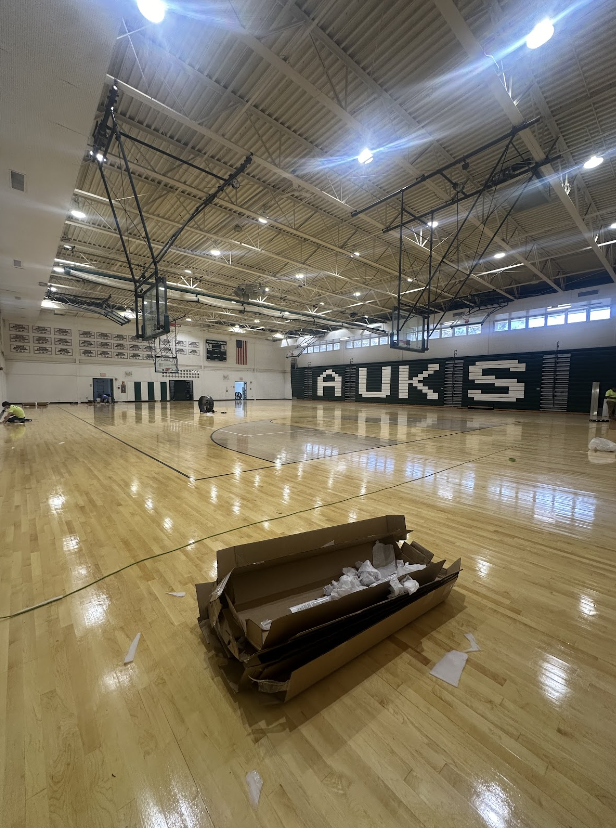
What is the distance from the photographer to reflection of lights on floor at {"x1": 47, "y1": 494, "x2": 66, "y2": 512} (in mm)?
3242

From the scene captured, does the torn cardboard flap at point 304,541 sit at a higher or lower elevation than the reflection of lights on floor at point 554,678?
higher

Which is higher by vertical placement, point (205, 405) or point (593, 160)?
point (593, 160)

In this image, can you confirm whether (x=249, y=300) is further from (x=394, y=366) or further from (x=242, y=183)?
(x=394, y=366)

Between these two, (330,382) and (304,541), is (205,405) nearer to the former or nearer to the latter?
(304,541)

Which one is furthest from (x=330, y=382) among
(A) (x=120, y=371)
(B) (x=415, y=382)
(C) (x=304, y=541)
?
(C) (x=304, y=541)

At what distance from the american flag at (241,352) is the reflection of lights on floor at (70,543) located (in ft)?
81.0

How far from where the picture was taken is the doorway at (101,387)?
2055 cm

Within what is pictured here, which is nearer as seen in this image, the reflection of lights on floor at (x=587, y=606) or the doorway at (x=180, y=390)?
the reflection of lights on floor at (x=587, y=606)

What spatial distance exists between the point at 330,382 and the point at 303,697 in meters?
23.9

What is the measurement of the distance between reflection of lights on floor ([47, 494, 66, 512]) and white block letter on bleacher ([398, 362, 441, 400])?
714 inches

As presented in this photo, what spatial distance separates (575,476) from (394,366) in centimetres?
1678

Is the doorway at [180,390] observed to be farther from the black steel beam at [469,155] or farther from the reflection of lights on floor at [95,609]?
the reflection of lights on floor at [95,609]

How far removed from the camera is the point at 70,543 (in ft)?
8.29

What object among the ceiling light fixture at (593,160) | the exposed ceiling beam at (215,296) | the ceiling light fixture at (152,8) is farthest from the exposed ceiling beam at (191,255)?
the ceiling light fixture at (593,160)
